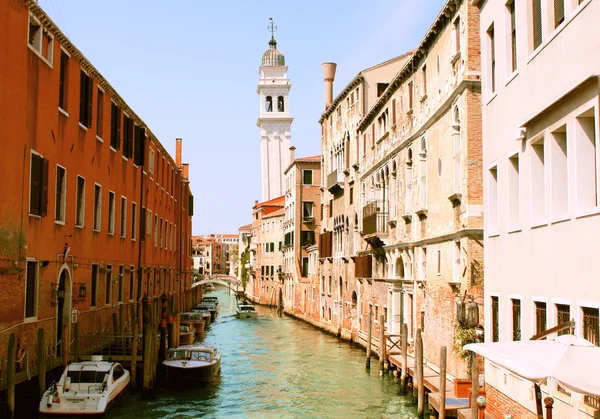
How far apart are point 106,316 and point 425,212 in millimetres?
9248

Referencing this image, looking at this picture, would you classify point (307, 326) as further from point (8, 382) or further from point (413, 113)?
point (8, 382)

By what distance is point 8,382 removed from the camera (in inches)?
487

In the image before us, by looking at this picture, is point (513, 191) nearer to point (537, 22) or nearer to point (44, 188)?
point (537, 22)

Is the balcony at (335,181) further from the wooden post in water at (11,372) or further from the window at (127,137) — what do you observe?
the wooden post in water at (11,372)

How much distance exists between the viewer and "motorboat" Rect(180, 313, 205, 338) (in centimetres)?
3370

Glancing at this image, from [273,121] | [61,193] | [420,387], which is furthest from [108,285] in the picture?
[273,121]

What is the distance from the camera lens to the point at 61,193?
1667 centimetres

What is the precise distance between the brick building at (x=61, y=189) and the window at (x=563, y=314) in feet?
30.4

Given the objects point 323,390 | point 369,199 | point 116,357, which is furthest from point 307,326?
point 116,357

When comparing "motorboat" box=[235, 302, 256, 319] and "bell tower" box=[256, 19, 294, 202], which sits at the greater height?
"bell tower" box=[256, 19, 294, 202]

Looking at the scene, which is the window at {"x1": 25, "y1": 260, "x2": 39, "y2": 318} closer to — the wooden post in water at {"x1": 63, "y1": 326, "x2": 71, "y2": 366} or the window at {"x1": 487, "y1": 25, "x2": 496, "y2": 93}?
the wooden post in water at {"x1": 63, "y1": 326, "x2": 71, "y2": 366}

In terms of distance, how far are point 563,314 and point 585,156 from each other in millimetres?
2007

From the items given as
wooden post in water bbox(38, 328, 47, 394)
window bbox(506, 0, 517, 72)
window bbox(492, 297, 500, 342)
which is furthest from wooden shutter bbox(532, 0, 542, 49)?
wooden post in water bbox(38, 328, 47, 394)

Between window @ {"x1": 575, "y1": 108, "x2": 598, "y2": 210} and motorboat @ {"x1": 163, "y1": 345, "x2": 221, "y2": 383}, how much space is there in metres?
13.5
